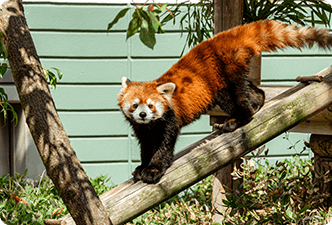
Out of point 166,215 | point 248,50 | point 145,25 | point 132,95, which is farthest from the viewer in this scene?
point 166,215

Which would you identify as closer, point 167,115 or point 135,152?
point 167,115

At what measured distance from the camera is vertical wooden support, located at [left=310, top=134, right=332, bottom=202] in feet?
12.8

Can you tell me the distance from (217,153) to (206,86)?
1.96ft

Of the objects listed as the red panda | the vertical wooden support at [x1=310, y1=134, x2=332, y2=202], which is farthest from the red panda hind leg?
the vertical wooden support at [x1=310, y1=134, x2=332, y2=202]

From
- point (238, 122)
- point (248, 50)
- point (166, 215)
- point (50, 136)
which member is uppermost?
point (248, 50)

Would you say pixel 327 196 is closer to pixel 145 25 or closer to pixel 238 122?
pixel 238 122

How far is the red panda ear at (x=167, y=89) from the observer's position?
275cm

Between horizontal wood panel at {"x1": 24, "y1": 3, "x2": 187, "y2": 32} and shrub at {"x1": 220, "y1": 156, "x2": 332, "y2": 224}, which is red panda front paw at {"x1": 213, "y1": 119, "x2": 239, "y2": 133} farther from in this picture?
horizontal wood panel at {"x1": 24, "y1": 3, "x2": 187, "y2": 32}

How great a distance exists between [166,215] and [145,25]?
2.71 metres

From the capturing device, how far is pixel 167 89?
2.77 metres

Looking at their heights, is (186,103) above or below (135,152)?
above

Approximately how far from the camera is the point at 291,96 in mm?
3008

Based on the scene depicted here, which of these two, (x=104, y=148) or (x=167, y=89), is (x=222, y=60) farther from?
(x=104, y=148)

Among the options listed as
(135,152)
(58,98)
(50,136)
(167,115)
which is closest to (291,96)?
(167,115)
